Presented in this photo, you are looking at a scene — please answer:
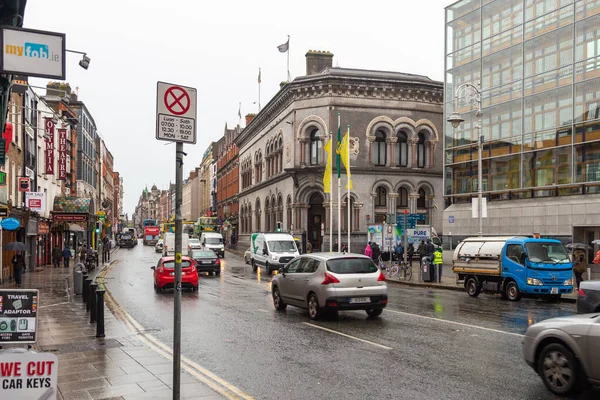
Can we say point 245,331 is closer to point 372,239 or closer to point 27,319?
point 27,319

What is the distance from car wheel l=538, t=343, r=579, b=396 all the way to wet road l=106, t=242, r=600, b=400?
21 cm

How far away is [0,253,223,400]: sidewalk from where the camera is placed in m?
7.70

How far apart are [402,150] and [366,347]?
39249 mm

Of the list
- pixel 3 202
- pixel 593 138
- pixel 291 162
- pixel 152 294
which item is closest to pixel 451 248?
pixel 593 138

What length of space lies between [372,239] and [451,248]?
5455mm

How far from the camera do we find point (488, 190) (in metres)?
33.9

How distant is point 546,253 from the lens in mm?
19141

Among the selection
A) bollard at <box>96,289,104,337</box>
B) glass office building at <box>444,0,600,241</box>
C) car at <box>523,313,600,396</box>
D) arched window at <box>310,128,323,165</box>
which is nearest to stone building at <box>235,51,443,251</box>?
arched window at <box>310,128,323,165</box>

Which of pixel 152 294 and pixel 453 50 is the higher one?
pixel 453 50

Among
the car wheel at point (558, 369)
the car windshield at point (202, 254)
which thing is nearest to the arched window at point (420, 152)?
the car windshield at point (202, 254)

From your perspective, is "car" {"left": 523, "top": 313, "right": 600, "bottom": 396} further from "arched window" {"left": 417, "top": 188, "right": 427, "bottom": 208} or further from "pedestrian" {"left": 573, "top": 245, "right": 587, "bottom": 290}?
"arched window" {"left": 417, "top": 188, "right": 427, "bottom": 208}

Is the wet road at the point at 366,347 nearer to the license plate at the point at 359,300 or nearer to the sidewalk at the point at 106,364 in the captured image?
the license plate at the point at 359,300

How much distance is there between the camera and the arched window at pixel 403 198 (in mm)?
48312

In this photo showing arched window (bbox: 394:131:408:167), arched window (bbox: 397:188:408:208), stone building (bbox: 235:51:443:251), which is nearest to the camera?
stone building (bbox: 235:51:443:251)
